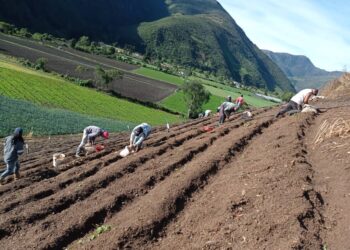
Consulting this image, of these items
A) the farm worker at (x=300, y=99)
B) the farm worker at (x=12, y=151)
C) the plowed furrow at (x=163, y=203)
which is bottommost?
the farm worker at (x=12, y=151)

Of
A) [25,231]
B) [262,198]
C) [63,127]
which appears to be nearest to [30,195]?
[25,231]

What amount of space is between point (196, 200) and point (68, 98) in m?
49.6

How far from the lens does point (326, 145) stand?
536 inches

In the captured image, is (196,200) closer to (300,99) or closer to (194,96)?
(300,99)

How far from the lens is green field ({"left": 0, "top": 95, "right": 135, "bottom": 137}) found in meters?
36.1

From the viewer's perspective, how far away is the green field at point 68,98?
53.0 meters

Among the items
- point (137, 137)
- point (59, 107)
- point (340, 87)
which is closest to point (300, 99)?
point (137, 137)

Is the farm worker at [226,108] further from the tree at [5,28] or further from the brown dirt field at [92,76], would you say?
the tree at [5,28]

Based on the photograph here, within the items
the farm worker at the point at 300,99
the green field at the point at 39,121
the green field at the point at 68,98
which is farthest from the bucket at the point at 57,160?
the green field at the point at 68,98

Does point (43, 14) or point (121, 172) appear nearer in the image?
point (121, 172)

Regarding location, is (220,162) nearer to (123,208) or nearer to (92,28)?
(123,208)

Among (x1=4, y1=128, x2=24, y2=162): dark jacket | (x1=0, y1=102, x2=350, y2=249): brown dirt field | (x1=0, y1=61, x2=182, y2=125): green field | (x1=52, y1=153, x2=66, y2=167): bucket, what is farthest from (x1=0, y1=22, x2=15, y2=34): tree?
(x1=4, y1=128, x2=24, y2=162): dark jacket

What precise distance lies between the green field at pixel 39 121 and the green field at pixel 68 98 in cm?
627

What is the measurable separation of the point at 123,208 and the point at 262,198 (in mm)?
3273
